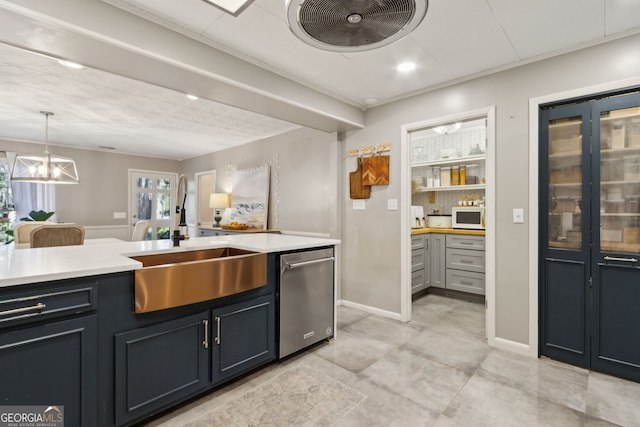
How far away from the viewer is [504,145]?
266 centimetres

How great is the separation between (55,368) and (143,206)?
6240 millimetres

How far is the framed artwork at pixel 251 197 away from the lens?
16.8 ft

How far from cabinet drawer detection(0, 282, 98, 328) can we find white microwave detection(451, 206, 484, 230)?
415cm

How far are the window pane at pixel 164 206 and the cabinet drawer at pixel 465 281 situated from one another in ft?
20.5

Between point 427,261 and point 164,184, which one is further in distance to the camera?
point 164,184

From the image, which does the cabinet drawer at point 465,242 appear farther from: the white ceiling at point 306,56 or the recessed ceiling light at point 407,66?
the recessed ceiling light at point 407,66

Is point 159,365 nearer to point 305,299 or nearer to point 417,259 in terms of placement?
point 305,299

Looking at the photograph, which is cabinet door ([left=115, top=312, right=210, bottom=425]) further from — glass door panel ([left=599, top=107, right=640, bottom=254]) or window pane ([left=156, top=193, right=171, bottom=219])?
window pane ([left=156, top=193, right=171, bottom=219])

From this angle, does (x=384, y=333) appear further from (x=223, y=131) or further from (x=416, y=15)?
(x=223, y=131)

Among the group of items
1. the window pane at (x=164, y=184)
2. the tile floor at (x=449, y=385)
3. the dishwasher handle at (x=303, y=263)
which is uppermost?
the window pane at (x=164, y=184)

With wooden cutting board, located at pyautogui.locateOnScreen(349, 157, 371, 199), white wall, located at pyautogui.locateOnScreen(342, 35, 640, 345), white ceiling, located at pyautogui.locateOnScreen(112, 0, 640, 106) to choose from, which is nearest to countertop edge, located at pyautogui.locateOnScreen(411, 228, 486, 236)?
white wall, located at pyautogui.locateOnScreen(342, 35, 640, 345)

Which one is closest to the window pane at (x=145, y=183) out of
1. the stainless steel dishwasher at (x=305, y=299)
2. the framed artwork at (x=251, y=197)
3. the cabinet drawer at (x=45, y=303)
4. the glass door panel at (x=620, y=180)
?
the framed artwork at (x=251, y=197)

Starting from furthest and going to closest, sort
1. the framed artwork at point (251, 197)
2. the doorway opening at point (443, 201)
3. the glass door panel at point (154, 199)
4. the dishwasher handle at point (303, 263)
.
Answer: the glass door panel at point (154, 199)
the framed artwork at point (251, 197)
the doorway opening at point (443, 201)
the dishwasher handle at point (303, 263)

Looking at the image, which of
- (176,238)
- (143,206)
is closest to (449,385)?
(176,238)
